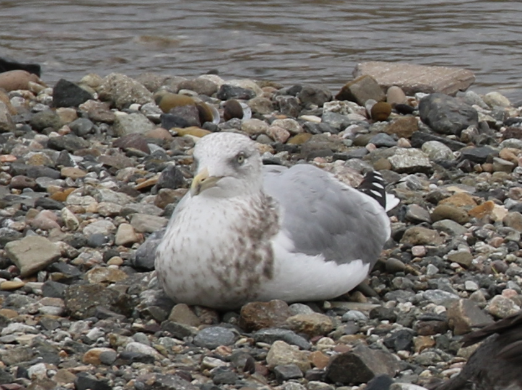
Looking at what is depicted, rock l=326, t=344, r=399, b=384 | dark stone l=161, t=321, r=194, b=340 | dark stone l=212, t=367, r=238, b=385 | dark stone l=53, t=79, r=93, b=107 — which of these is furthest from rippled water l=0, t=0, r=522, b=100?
dark stone l=212, t=367, r=238, b=385

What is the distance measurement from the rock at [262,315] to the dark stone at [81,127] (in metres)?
3.32

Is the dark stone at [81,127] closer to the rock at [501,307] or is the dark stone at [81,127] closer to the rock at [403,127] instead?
the rock at [403,127]

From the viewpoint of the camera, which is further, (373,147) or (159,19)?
(159,19)

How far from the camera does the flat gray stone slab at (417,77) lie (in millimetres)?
A: 10047

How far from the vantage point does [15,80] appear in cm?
943

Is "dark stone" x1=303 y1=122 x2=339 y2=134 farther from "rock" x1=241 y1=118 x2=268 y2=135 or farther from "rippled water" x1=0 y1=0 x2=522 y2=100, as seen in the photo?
"rippled water" x1=0 y1=0 x2=522 y2=100

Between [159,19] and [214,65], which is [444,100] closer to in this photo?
[214,65]

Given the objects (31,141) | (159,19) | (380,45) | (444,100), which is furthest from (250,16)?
(31,141)

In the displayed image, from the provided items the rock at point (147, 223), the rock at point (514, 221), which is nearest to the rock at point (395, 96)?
the rock at point (514, 221)

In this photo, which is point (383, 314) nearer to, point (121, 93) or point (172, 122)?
point (172, 122)

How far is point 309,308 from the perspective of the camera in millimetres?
5238

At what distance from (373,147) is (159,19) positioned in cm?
733

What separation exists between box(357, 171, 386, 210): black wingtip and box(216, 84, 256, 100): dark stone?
3352 millimetres

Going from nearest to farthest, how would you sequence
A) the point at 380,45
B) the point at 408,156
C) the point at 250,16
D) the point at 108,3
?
the point at 408,156 → the point at 380,45 → the point at 250,16 → the point at 108,3
